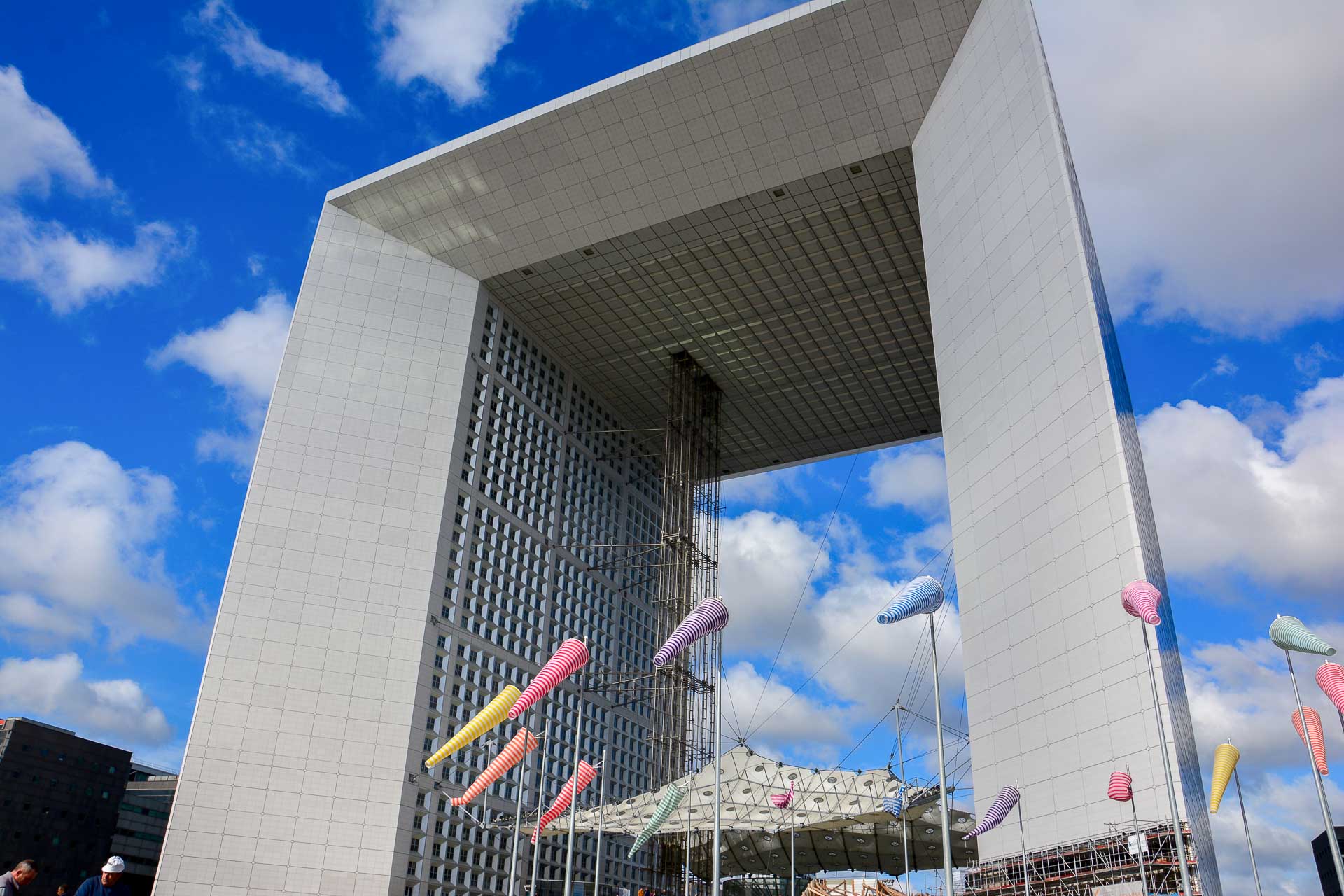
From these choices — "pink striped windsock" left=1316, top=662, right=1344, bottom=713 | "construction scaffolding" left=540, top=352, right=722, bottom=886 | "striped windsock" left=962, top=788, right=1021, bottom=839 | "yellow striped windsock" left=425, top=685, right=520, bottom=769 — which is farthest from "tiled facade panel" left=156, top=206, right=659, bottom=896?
"pink striped windsock" left=1316, top=662, right=1344, bottom=713

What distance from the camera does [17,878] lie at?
8328 millimetres

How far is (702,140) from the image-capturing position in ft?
116

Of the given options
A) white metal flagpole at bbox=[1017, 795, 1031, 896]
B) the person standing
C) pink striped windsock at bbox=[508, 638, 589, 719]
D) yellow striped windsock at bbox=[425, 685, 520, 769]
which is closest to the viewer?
the person standing

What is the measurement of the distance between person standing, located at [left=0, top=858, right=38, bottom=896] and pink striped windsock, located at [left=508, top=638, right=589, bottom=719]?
11.8 m

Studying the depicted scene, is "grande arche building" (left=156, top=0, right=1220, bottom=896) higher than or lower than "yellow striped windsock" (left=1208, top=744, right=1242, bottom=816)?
higher

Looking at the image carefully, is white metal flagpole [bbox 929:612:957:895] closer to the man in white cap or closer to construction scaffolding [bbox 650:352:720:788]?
the man in white cap

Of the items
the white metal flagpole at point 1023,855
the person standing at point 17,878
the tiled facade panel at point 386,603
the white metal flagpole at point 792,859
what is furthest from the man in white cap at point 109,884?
the tiled facade panel at point 386,603

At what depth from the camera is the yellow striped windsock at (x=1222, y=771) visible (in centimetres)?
1853

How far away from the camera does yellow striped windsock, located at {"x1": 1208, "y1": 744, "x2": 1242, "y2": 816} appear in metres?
18.5

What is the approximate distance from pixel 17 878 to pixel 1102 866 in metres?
18.2

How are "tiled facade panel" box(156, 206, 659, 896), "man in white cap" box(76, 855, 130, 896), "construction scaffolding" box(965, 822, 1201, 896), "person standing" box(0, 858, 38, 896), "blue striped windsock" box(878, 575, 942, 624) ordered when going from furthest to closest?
"tiled facade panel" box(156, 206, 659, 896) < "construction scaffolding" box(965, 822, 1201, 896) < "blue striped windsock" box(878, 575, 942, 624) < "person standing" box(0, 858, 38, 896) < "man in white cap" box(76, 855, 130, 896)

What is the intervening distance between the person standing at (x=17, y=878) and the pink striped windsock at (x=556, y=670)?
38.7 ft

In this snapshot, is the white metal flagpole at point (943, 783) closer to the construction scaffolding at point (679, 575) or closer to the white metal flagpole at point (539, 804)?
the white metal flagpole at point (539, 804)

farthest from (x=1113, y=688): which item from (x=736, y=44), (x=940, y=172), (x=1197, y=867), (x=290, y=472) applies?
(x=290, y=472)
